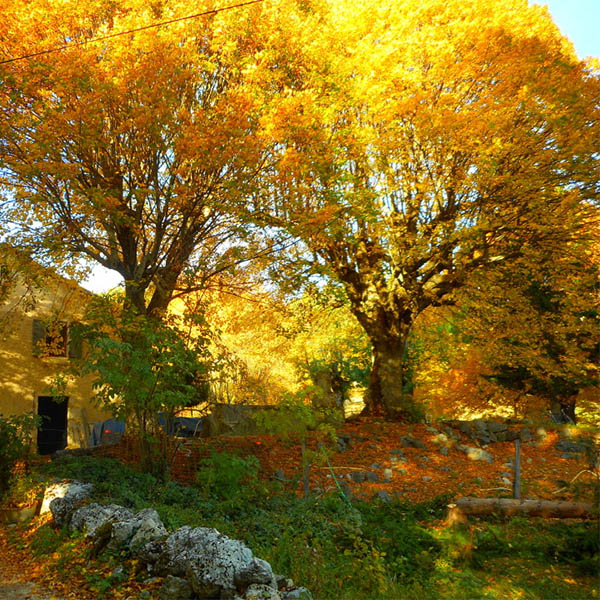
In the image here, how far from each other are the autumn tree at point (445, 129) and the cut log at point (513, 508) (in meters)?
5.36

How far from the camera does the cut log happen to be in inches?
291

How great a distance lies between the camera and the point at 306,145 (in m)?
10.1

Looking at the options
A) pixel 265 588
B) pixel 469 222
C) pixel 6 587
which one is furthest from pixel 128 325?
pixel 469 222

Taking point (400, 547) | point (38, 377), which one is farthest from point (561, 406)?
point (38, 377)

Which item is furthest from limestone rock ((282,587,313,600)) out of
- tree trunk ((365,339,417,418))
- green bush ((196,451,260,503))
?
tree trunk ((365,339,417,418))

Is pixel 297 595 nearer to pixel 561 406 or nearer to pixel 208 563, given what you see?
pixel 208 563

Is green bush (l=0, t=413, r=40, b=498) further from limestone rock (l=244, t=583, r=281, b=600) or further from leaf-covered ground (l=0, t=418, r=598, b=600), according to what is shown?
limestone rock (l=244, t=583, r=281, b=600)

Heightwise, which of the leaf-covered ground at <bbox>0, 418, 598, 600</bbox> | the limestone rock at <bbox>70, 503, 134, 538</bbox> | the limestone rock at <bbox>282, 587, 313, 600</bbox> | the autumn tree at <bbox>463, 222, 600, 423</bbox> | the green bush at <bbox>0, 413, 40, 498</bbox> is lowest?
the leaf-covered ground at <bbox>0, 418, 598, 600</bbox>

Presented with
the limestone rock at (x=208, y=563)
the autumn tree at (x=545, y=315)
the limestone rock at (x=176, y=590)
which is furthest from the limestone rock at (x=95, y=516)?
the autumn tree at (x=545, y=315)

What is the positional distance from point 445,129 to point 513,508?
7.57m

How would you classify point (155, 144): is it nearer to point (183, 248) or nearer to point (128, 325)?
point (183, 248)

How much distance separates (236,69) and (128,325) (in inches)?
222

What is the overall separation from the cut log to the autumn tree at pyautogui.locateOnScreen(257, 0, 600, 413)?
211 inches

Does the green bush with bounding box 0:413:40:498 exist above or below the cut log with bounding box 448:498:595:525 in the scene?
above
